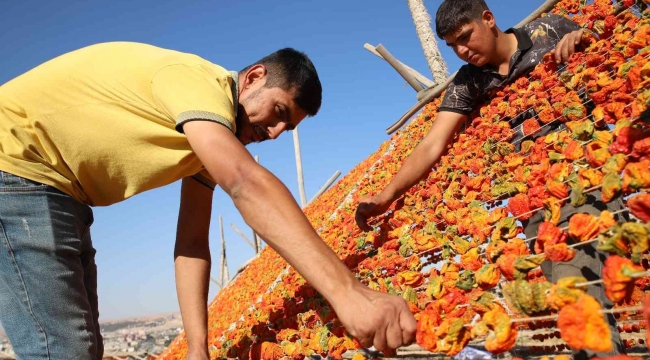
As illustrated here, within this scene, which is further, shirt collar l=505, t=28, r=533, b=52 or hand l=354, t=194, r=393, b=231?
hand l=354, t=194, r=393, b=231

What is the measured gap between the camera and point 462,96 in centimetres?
358

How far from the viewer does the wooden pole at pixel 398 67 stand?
6917mm

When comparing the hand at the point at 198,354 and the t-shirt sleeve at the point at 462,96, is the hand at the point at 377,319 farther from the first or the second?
the t-shirt sleeve at the point at 462,96

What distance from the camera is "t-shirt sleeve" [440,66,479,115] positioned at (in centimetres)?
358

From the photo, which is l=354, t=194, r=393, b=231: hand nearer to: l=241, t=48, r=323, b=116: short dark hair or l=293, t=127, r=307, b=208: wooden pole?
l=241, t=48, r=323, b=116: short dark hair

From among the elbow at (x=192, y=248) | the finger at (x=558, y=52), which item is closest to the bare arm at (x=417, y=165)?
the finger at (x=558, y=52)

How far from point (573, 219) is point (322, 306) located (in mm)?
1539

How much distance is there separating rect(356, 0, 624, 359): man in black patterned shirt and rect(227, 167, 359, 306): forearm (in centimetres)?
193

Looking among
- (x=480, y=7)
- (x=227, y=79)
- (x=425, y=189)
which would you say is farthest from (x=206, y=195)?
(x=480, y=7)

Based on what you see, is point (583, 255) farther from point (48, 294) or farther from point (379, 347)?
point (48, 294)

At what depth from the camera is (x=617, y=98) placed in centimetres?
216

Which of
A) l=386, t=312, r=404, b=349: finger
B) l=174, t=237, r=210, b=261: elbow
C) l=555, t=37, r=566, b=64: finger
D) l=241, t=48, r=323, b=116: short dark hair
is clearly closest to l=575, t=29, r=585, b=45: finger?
l=555, t=37, r=566, b=64: finger

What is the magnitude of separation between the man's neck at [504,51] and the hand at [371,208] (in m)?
1.32

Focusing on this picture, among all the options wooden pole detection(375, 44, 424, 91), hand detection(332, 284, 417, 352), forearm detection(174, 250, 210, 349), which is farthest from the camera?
wooden pole detection(375, 44, 424, 91)
